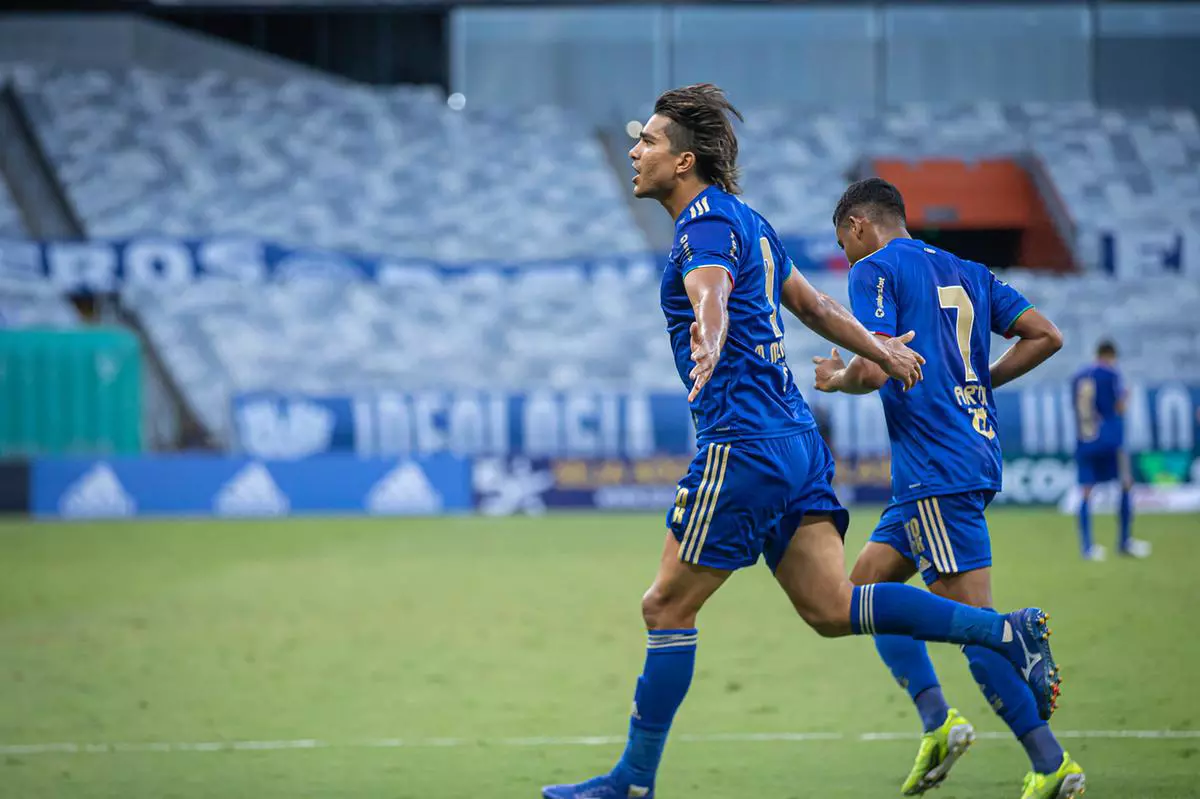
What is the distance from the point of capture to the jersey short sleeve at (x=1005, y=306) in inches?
220

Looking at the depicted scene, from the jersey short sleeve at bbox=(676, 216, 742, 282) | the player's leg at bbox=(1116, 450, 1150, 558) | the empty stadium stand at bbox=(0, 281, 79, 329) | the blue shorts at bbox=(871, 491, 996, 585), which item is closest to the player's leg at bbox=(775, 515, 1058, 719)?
the blue shorts at bbox=(871, 491, 996, 585)

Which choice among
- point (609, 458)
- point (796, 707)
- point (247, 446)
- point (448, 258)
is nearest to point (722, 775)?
point (796, 707)

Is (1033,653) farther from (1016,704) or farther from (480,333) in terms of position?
(480,333)

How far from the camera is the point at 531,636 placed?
33.3ft

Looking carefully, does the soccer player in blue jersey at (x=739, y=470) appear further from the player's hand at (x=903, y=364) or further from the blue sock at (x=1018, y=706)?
the blue sock at (x=1018, y=706)

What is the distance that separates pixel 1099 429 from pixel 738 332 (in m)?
10.3

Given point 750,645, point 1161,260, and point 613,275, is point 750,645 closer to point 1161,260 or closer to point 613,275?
point 613,275

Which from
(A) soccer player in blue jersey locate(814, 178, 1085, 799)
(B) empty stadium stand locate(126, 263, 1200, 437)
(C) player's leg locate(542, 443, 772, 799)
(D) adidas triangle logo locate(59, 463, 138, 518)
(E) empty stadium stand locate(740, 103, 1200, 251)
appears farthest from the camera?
(E) empty stadium stand locate(740, 103, 1200, 251)

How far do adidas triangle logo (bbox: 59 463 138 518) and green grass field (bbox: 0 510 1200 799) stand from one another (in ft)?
19.0

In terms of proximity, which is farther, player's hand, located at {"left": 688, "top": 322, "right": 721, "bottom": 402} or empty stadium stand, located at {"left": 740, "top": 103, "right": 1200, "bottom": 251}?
empty stadium stand, located at {"left": 740, "top": 103, "right": 1200, "bottom": 251}

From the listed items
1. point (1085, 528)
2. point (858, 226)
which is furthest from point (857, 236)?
point (1085, 528)

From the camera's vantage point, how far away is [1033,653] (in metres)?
4.81

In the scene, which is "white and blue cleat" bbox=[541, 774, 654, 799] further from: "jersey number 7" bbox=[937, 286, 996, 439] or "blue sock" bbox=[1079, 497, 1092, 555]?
"blue sock" bbox=[1079, 497, 1092, 555]

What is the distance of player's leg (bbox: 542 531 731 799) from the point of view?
4.98 meters
